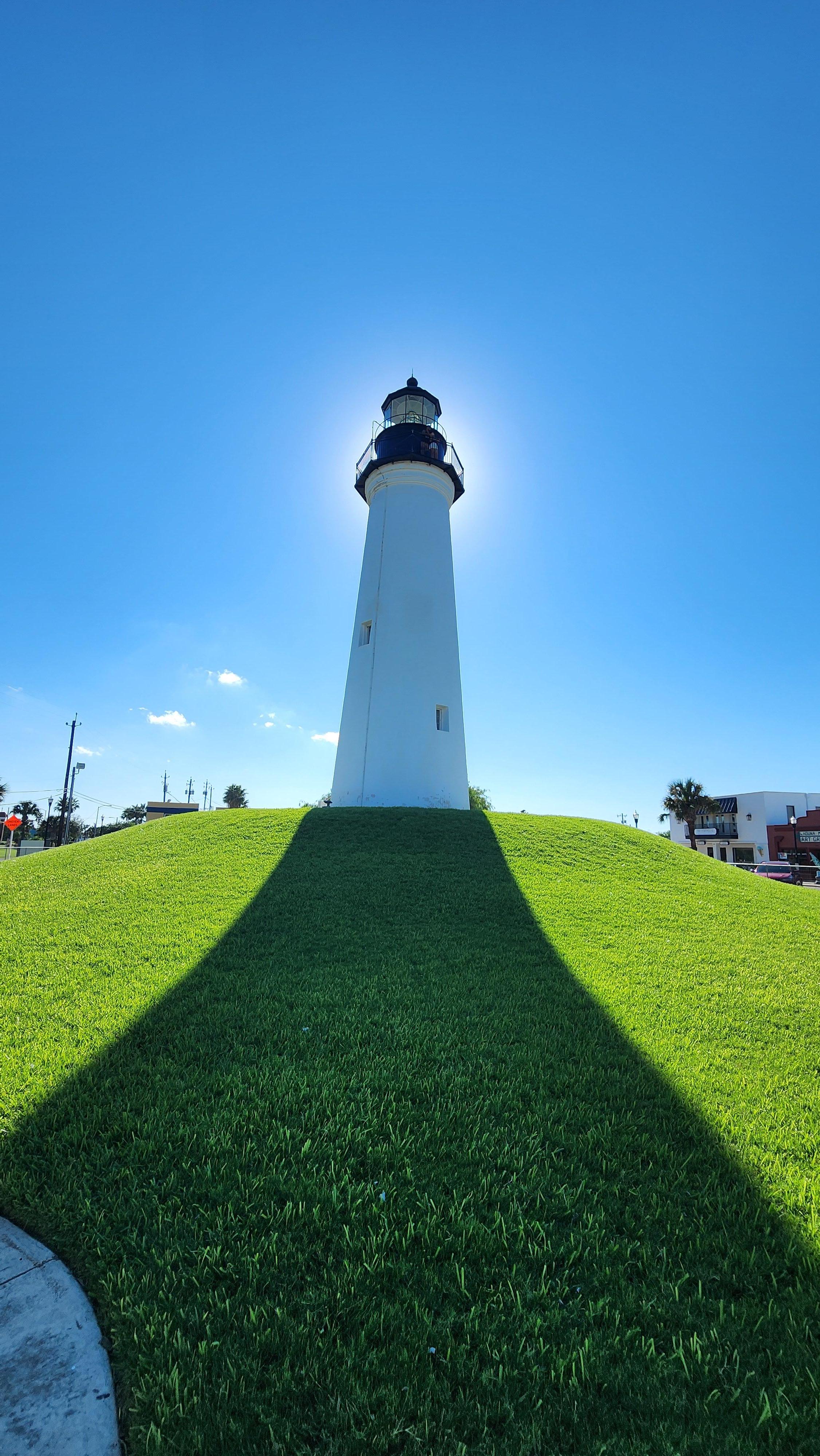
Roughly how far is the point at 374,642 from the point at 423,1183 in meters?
16.3

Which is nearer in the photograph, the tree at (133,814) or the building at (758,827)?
the building at (758,827)

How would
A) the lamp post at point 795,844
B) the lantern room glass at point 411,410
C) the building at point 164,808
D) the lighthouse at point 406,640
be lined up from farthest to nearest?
the building at point 164,808 → the lamp post at point 795,844 → the lantern room glass at point 411,410 → the lighthouse at point 406,640

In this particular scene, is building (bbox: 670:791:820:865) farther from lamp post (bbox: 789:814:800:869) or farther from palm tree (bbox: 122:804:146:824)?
palm tree (bbox: 122:804:146:824)

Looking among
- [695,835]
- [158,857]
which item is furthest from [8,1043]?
[695,835]

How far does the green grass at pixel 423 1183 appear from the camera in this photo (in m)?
2.24

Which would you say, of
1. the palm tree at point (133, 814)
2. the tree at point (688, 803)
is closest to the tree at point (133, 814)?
the palm tree at point (133, 814)

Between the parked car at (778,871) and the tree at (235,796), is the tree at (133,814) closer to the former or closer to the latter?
the tree at (235,796)

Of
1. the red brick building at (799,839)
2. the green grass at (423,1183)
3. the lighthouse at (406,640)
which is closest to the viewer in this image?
the green grass at (423,1183)

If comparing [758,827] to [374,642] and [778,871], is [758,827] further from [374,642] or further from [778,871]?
[374,642]

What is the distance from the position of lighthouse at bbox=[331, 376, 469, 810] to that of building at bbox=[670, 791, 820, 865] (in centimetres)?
4140

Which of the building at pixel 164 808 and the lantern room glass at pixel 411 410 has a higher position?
the lantern room glass at pixel 411 410

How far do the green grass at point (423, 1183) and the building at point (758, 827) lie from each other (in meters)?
51.6

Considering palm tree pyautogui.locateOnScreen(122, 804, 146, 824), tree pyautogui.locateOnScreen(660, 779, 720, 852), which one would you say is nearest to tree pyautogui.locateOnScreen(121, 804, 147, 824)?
palm tree pyautogui.locateOnScreen(122, 804, 146, 824)

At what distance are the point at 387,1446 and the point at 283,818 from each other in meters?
13.3
